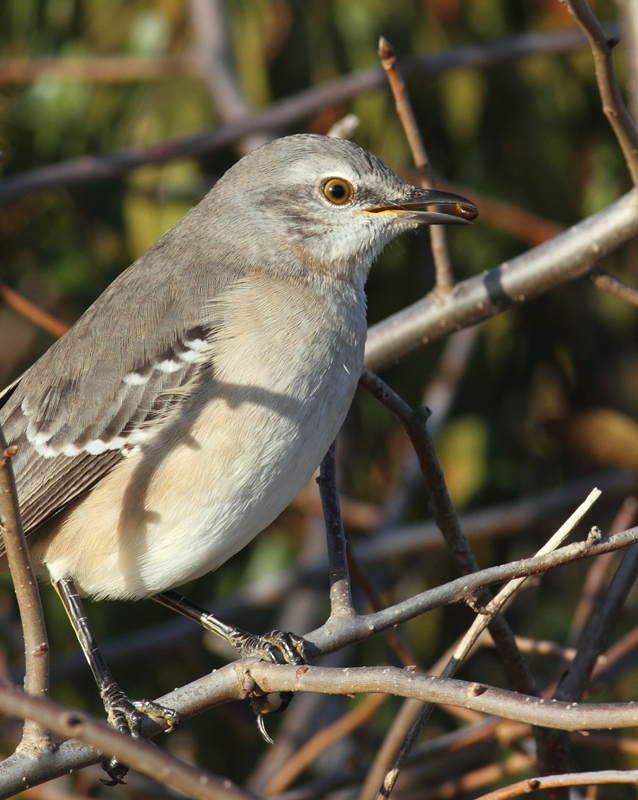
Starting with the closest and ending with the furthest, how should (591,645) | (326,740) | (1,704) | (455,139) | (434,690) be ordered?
(1,704) → (434,690) → (591,645) → (326,740) → (455,139)

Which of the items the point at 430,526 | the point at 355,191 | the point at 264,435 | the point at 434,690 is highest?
the point at 355,191

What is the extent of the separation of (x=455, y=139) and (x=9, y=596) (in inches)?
156

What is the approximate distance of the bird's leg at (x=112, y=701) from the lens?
263cm

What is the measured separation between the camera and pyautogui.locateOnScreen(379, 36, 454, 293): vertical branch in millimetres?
3178

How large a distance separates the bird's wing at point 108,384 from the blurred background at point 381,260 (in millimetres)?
2293

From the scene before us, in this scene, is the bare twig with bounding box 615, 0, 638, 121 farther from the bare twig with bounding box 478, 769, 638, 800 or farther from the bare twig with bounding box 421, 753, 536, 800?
the bare twig with bounding box 421, 753, 536, 800

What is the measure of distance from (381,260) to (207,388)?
2713 millimetres

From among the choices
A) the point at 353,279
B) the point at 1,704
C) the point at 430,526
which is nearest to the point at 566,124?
the point at 430,526

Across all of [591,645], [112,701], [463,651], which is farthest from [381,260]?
[463,651]

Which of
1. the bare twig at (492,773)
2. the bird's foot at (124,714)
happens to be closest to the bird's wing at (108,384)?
the bird's foot at (124,714)

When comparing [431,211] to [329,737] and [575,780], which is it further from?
[575,780]

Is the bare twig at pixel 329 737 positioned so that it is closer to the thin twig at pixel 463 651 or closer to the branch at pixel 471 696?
the thin twig at pixel 463 651

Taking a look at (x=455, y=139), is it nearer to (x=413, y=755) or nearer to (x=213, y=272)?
(x=213, y=272)

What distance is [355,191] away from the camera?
3695 millimetres
